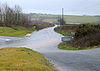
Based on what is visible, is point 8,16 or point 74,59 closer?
point 74,59

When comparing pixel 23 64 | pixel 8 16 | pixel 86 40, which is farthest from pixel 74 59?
pixel 8 16

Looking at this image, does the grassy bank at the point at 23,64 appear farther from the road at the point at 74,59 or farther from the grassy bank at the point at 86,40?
the grassy bank at the point at 86,40

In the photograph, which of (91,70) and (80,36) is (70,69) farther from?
(80,36)

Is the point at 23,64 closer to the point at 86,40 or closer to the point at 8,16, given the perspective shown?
the point at 86,40

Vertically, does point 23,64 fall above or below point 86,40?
above

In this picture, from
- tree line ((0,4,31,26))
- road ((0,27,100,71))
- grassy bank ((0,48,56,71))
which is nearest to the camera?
grassy bank ((0,48,56,71))

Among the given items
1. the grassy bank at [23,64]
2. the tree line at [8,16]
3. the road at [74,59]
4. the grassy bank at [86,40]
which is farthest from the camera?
the tree line at [8,16]

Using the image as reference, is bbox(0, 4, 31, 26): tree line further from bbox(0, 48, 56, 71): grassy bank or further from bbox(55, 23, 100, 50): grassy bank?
bbox(0, 48, 56, 71): grassy bank

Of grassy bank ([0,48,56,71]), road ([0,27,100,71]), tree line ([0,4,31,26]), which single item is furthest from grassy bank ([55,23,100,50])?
tree line ([0,4,31,26])

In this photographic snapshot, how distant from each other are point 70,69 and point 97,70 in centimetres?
151

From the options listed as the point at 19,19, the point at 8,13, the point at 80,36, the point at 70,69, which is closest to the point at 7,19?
the point at 8,13

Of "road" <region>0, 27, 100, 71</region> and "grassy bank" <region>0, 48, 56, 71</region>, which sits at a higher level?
"grassy bank" <region>0, 48, 56, 71</region>

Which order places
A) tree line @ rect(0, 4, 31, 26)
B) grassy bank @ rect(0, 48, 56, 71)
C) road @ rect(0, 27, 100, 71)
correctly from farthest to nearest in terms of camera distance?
tree line @ rect(0, 4, 31, 26) < road @ rect(0, 27, 100, 71) < grassy bank @ rect(0, 48, 56, 71)

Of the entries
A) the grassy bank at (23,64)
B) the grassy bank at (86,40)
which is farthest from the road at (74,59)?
the grassy bank at (86,40)
